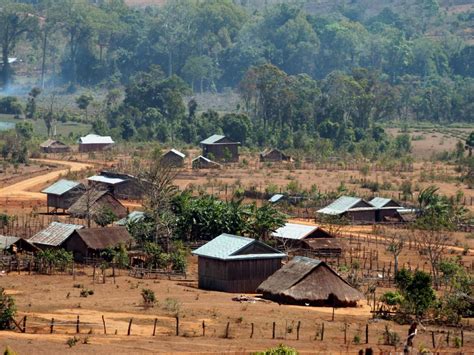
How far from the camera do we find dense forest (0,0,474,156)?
124 metres

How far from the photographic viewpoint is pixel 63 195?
71.3 metres

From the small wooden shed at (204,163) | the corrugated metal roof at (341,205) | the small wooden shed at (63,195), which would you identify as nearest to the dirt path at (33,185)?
the small wooden shed at (63,195)

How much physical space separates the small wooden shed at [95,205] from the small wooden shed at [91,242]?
27.7 ft

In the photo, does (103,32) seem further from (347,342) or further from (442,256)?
(347,342)

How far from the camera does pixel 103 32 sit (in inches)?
6924

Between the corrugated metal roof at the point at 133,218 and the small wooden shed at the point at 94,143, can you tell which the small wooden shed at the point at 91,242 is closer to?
the corrugated metal roof at the point at 133,218

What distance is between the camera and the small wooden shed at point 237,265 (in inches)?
1874

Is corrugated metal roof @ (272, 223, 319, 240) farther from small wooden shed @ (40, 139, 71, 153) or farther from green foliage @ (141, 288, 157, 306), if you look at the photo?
small wooden shed @ (40, 139, 71, 153)

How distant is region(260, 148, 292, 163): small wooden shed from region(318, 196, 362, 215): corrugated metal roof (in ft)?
99.1

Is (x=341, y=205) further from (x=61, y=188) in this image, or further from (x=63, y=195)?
(x=61, y=188)

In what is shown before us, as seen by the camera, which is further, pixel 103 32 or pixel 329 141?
pixel 103 32

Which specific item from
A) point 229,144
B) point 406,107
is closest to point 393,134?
point 406,107

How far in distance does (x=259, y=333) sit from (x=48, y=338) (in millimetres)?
6354

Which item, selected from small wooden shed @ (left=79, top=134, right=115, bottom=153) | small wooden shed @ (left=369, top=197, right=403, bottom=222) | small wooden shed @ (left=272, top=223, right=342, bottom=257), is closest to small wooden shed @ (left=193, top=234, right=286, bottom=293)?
small wooden shed @ (left=272, top=223, right=342, bottom=257)
